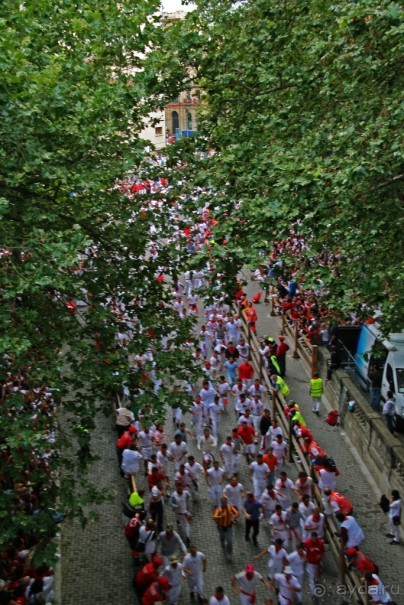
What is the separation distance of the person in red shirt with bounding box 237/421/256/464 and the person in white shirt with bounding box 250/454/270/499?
111 centimetres

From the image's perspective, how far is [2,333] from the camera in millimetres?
9305

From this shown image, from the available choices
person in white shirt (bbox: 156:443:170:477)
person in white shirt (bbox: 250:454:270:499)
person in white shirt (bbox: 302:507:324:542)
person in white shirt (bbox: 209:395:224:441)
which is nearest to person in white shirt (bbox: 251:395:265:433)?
person in white shirt (bbox: 209:395:224:441)

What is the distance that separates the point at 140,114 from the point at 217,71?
77.9 inches

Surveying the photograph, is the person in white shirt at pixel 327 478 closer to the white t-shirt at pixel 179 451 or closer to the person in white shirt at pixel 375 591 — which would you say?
the white t-shirt at pixel 179 451

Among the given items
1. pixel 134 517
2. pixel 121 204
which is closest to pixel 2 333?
pixel 121 204

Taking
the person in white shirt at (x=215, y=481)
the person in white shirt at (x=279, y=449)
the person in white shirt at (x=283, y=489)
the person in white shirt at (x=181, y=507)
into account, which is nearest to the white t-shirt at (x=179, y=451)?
the person in white shirt at (x=215, y=481)

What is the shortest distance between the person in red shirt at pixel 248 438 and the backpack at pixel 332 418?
3079mm

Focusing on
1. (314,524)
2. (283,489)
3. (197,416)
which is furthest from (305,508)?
(197,416)

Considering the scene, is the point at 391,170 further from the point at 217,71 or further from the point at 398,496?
the point at 398,496

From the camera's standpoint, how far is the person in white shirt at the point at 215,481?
45.3ft

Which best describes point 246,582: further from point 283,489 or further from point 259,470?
point 259,470

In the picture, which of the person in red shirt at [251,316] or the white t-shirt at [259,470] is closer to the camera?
the white t-shirt at [259,470]

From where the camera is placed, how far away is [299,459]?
630 inches

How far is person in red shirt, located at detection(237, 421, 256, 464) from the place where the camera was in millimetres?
15523
